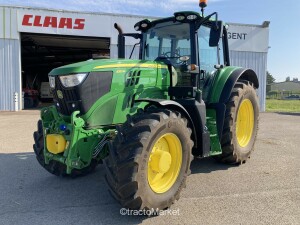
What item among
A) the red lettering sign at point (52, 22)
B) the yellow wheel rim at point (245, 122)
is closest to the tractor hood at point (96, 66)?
the yellow wheel rim at point (245, 122)

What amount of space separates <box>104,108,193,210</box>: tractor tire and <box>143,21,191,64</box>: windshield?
1425 mm

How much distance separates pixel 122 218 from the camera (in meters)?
3.56

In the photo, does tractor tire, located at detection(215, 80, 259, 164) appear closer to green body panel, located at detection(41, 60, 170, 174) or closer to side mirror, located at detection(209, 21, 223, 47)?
→ side mirror, located at detection(209, 21, 223, 47)

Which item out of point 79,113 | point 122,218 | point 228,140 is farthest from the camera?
point 228,140

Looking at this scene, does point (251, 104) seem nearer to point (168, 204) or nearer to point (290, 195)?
point (290, 195)

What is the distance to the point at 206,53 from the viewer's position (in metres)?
5.24

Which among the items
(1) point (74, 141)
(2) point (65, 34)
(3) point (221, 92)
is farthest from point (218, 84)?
(2) point (65, 34)

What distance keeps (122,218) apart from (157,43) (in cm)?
304

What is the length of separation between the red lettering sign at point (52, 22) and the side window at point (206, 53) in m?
13.0

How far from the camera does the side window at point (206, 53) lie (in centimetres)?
505

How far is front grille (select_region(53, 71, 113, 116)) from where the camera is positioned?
155 inches

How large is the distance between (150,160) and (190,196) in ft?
2.96

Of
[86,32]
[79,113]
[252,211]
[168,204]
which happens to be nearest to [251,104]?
[252,211]

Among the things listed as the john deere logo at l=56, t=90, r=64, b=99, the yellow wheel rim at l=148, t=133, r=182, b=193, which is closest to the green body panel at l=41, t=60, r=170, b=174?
the john deere logo at l=56, t=90, r=64, b=99
